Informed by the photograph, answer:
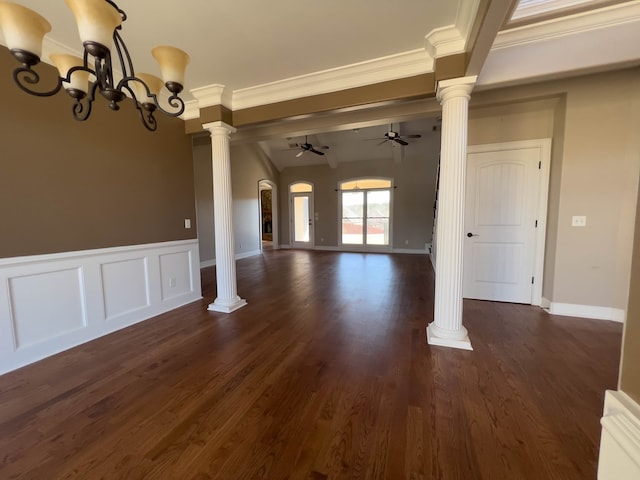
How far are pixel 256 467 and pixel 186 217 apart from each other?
10.5 feet

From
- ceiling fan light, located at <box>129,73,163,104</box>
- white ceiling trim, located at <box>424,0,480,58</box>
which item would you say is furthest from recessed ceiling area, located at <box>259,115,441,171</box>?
ceiling fan light, located at <box>129,73,163,104</box>

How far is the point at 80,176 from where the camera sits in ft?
8.50

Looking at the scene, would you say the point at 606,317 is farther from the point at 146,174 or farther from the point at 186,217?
the point at 146,174

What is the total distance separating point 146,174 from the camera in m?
3.21

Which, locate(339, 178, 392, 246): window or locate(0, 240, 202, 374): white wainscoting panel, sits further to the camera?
locate(339, 178, 392, 246): window

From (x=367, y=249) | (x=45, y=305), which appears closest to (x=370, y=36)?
(x=45, y=305)

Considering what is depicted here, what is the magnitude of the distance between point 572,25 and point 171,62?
121 inches

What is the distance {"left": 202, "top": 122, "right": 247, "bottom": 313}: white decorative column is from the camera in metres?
3.41

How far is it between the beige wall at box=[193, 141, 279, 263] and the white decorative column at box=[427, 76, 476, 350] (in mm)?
5233

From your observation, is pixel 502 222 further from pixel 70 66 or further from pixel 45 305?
pixel 45 305

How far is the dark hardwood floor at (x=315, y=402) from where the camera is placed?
135 cm

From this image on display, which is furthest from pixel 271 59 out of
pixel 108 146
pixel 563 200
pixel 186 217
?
pixel 563 200

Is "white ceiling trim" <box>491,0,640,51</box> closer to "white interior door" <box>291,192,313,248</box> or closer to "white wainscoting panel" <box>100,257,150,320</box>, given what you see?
"white wainscoting panel" <box>100,257,150,320</box>

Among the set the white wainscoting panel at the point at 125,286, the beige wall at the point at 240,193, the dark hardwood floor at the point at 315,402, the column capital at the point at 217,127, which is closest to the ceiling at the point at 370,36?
the column capital at the point at 217,127
